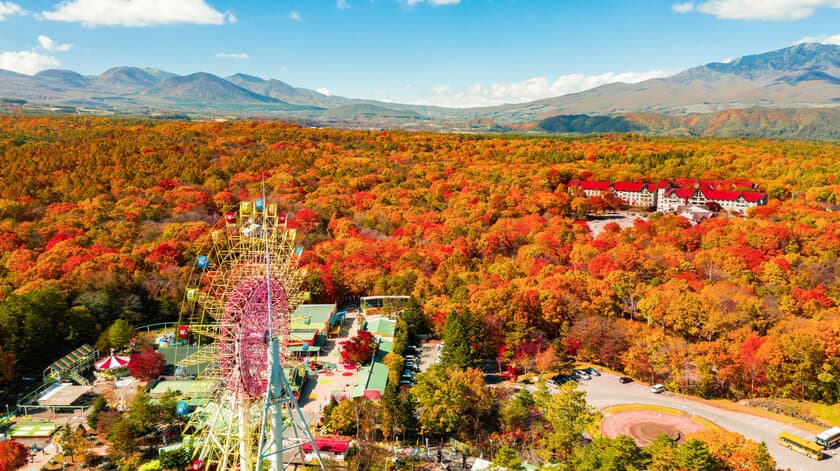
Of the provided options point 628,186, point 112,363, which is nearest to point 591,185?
point 628,186

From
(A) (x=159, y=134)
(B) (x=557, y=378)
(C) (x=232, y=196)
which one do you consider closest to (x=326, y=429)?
(B) (x=557, y=378)

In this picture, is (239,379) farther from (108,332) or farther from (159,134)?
(159,134)

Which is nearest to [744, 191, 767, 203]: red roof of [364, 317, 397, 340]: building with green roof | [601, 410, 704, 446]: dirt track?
[601, 410, 704, 446]: dirt track

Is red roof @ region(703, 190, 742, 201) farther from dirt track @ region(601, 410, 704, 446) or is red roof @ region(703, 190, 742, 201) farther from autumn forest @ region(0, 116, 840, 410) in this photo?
dirt track @ region(601, 410, 704, 446)

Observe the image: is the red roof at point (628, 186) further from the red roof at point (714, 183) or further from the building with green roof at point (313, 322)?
the building with green roof at point (313, 322)

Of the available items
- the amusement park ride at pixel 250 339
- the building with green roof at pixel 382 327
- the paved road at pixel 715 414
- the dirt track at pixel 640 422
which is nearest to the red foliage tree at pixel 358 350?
the building with green roof at pixel 382 327

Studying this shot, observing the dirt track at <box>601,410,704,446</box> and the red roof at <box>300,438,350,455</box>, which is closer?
the red roof at <box>300,438,350,455</box>
